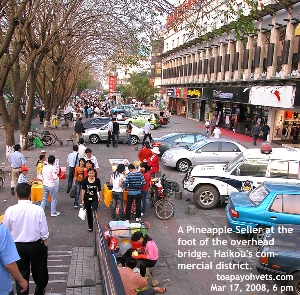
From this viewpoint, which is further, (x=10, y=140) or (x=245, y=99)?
(x=245, y=99)

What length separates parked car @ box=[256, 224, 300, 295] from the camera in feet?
21.0

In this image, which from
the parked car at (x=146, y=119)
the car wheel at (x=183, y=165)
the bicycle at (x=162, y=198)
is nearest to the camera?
the bicycle at (x=162, y=198)

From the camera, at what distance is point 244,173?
36.3 feet

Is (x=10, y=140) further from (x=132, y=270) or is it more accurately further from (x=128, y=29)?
(x=132, y=270)

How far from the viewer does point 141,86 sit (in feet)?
231

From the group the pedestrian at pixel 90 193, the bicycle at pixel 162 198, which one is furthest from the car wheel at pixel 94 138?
the pedestrian at pixel 90 193

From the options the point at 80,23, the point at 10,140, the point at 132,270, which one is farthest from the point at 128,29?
the point at 132,270

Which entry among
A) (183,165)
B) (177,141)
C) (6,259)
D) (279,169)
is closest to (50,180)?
(6,259)

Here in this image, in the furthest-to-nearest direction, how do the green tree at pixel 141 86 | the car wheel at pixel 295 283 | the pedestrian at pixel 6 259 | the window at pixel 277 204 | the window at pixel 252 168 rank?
the green tree at pixel 141 86 → the window at pixel 252 168 → the window at pixel 277 204 → the car wheel at pixel 295 283 → the pedestrian at pixel 6 259

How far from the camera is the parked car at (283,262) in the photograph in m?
6.39

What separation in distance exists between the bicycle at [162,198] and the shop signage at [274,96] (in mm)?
13347

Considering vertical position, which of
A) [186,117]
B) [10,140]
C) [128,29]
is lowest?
[186,117]

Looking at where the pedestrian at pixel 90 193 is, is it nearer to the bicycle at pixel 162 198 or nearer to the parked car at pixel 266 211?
the bicycle at pixel 162 198

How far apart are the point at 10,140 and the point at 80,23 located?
8.28 meters
